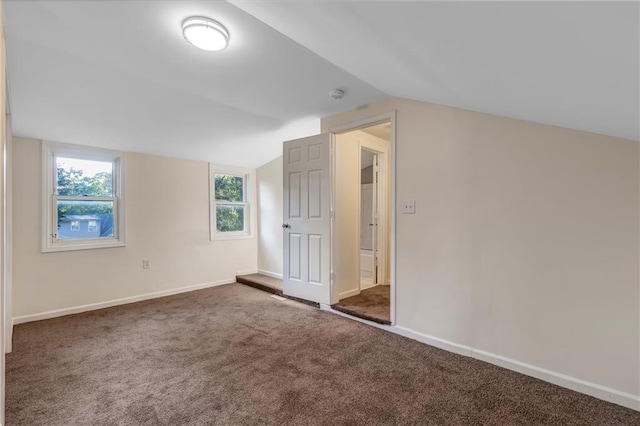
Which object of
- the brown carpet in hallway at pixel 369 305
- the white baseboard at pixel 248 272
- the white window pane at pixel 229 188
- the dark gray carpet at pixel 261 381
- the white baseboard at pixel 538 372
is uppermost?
the white window pane at pixel 229 188

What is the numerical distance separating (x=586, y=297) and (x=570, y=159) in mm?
875

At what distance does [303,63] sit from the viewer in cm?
221

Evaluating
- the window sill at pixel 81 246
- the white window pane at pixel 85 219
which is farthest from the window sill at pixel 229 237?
the white window pane at pixel 85 219

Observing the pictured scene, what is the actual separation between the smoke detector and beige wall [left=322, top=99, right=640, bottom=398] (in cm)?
58

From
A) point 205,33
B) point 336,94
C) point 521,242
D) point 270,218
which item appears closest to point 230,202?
point 270,218

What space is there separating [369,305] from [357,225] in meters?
1.00

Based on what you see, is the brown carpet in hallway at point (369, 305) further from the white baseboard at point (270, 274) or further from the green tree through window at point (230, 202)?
the green tree through window at point (230, 202)

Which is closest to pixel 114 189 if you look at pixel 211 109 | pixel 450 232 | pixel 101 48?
pixel 211 109

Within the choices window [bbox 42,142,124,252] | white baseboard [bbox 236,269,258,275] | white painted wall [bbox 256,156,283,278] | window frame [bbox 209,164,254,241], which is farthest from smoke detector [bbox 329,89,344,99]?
white baseboard [bbox 236,269,258,275]

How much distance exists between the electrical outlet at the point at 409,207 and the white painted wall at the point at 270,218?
95.9 inches

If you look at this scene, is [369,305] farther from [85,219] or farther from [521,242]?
[85,219]

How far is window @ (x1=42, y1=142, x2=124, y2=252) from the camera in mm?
3230

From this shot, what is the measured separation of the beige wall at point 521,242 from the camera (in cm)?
173

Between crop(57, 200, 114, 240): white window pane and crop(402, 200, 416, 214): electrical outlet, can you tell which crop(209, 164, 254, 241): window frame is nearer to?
crop(57, 200, 114, 240): white window pane
